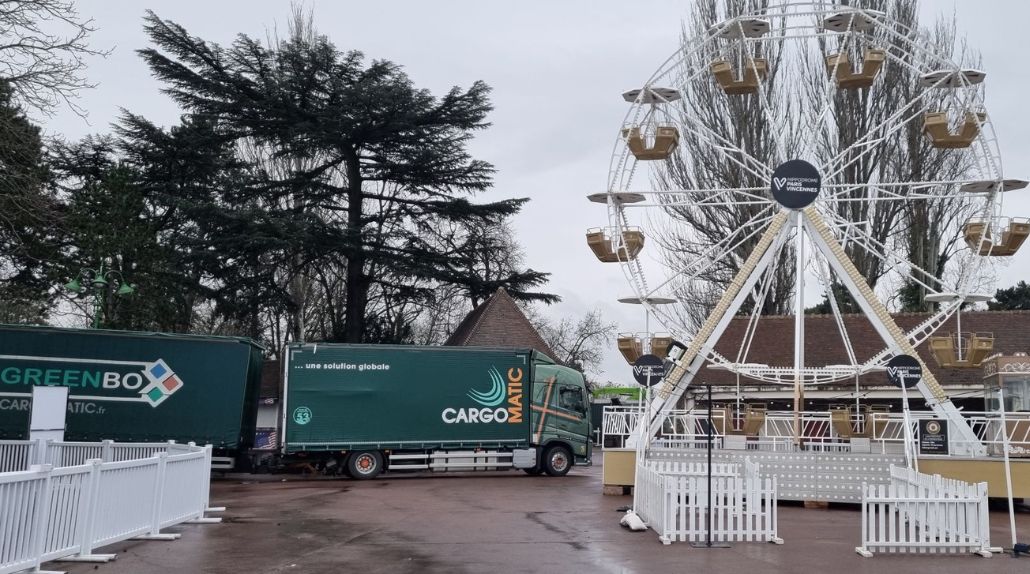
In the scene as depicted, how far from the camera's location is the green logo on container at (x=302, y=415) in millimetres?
25234

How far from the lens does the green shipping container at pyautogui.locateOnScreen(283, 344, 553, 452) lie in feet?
83.3

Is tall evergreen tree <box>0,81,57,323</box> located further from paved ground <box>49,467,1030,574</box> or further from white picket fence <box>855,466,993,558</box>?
white picket fence <box>855,466,993,558</box>

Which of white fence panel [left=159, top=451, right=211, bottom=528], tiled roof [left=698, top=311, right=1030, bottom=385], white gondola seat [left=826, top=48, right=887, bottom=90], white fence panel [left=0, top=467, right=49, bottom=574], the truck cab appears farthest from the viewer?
tiled roof [left=698, top=311, right=1030, bottom=385]

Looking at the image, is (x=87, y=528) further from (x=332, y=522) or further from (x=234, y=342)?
(x=234, y=342)

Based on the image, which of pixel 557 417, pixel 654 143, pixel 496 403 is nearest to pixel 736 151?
pixel 654 143

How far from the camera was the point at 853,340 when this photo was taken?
33000mm

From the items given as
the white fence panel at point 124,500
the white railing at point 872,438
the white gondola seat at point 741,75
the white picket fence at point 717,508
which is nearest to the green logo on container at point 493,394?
the white railing at point 872,438

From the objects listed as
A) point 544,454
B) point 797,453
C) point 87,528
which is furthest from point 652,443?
point 87,528

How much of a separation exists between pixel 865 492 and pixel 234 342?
1755cm

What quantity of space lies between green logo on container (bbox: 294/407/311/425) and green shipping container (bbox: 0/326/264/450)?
1.54 m

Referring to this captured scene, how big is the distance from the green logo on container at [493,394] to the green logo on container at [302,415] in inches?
168

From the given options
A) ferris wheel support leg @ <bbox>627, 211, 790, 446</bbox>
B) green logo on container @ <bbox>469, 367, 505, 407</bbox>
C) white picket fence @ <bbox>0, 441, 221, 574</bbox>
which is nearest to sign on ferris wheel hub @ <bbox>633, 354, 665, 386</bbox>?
ferris wheel support leg @ <bbox>627, 211, 790, 446</bbox>

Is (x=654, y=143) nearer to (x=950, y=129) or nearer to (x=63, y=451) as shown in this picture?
(x=950, y=129)

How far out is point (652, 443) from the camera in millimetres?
22172
